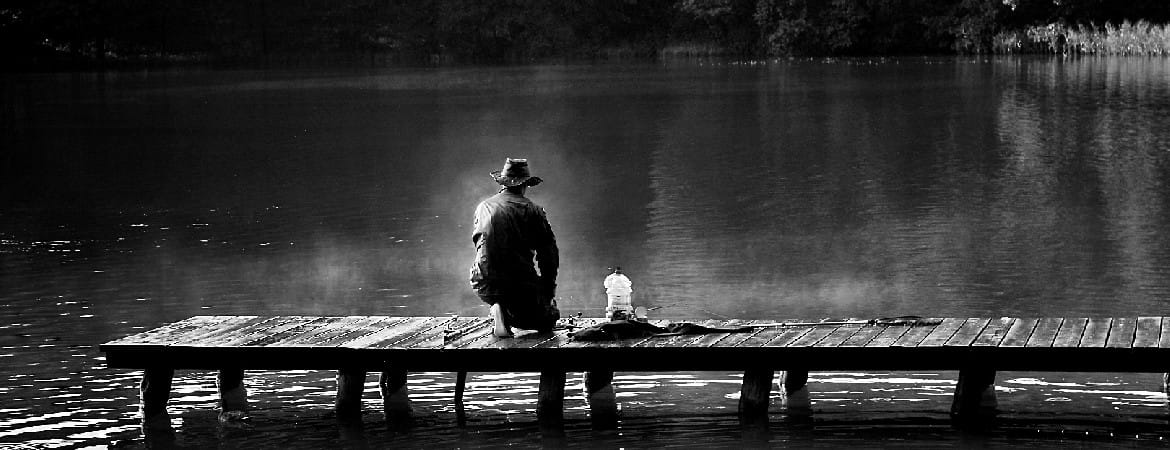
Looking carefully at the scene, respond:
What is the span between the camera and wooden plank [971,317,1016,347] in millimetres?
10281

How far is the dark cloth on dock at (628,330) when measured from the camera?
10742 mm

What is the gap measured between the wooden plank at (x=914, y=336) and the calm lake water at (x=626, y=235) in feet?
1.48

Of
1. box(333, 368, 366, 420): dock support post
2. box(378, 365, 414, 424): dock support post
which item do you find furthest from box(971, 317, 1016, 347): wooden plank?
box(333, 368, 366, 420): dock support post

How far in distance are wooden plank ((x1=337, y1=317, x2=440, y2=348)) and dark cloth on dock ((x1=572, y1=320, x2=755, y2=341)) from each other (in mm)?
1132

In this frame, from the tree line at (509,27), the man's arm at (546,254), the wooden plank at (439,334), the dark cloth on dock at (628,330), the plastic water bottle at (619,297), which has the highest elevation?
the tree line at (509,27)

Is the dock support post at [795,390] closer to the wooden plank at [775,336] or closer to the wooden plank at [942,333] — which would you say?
the wooden plank at [775,336]

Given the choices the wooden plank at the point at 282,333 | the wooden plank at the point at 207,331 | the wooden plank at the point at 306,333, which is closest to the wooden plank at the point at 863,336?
the wooden plank at the point at 306,333

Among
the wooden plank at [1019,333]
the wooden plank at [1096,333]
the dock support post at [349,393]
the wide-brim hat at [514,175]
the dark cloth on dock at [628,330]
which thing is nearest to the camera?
the wooden plank at [1096,333]

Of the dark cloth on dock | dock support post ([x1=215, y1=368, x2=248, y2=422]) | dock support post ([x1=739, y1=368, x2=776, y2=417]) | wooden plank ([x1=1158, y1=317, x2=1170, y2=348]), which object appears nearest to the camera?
wooden plank ([x1=1158, y1=317, x2=1170, y2=348])

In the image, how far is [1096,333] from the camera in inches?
413

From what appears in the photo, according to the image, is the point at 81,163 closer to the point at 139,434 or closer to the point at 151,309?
the point at 151,309

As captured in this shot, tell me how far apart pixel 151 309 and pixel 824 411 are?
23.7ft

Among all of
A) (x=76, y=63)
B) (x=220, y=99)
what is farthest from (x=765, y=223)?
(x=76, y=63)

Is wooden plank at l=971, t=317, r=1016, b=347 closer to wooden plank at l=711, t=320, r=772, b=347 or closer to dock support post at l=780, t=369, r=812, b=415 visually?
dock support post at l=780, t=369, r=812, b=415
